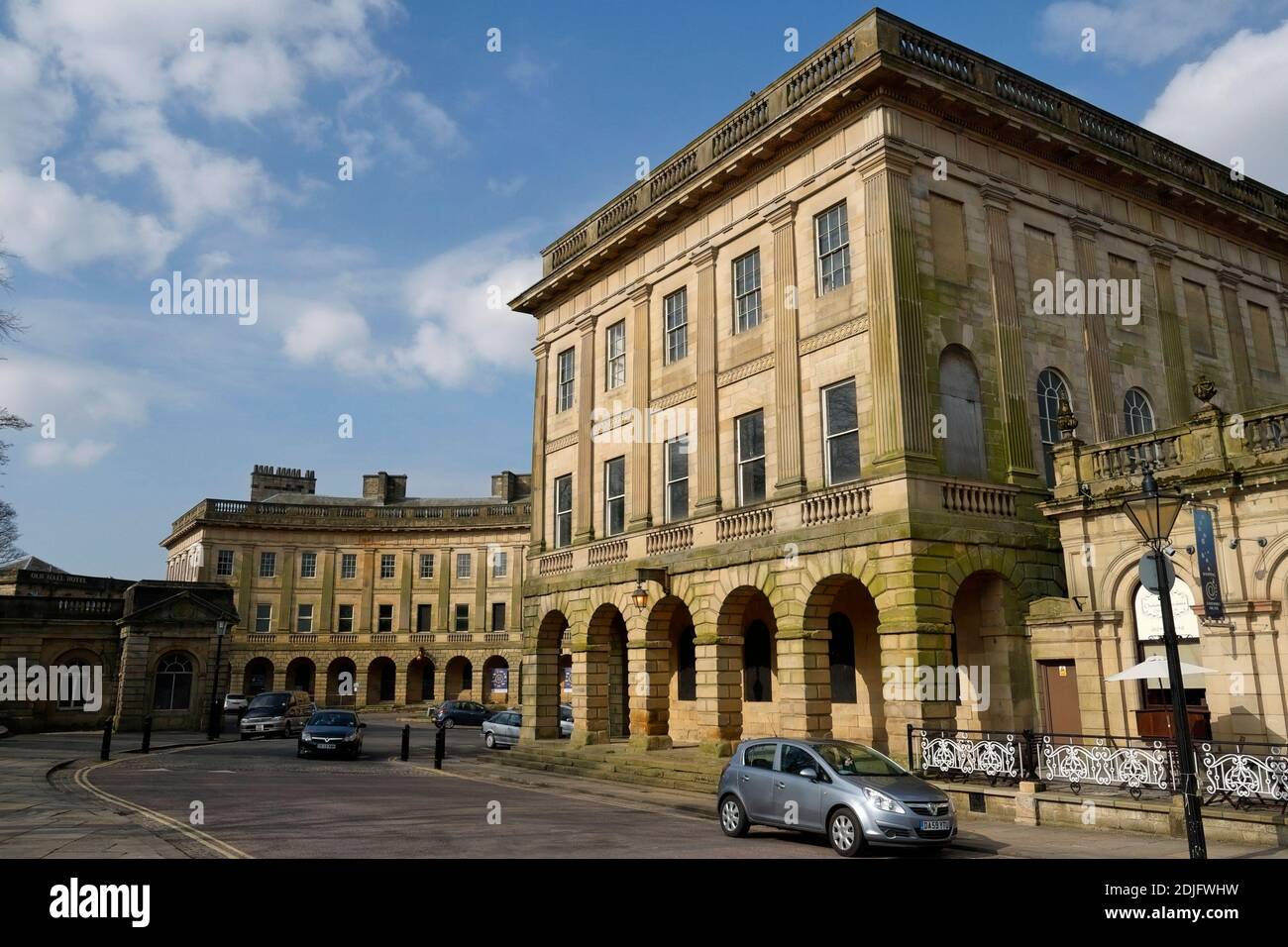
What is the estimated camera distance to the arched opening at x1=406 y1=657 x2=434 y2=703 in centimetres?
6781

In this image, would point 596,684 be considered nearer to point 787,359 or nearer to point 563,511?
point 563,511

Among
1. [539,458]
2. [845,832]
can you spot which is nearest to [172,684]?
[539,458]

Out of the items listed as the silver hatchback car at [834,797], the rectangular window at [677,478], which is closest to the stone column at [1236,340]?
the rectangular window at [677,478]

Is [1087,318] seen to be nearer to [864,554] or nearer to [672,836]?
[864,554]

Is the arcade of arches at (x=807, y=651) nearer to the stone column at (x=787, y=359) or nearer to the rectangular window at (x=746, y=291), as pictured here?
the stone column at (x=787, y=359)

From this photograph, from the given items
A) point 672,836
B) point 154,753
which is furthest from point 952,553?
point 154,753

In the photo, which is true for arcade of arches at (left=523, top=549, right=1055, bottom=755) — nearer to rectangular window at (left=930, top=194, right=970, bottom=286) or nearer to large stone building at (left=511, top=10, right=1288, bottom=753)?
large stone building at (left=511, top=10, right=1288, bottom=753)

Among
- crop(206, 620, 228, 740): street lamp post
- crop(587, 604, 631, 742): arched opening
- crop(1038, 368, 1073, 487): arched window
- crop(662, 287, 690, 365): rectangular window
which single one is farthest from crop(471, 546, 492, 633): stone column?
crop(1038, 368, 1073, 487): arched window

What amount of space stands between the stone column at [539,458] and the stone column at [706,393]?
27.4 feet

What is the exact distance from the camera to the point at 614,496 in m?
28.3

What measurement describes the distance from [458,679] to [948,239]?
183 feet

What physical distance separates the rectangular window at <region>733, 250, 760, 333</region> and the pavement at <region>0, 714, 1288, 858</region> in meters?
11.6

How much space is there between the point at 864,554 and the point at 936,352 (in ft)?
15.4

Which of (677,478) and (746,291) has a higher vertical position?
(746,291)
